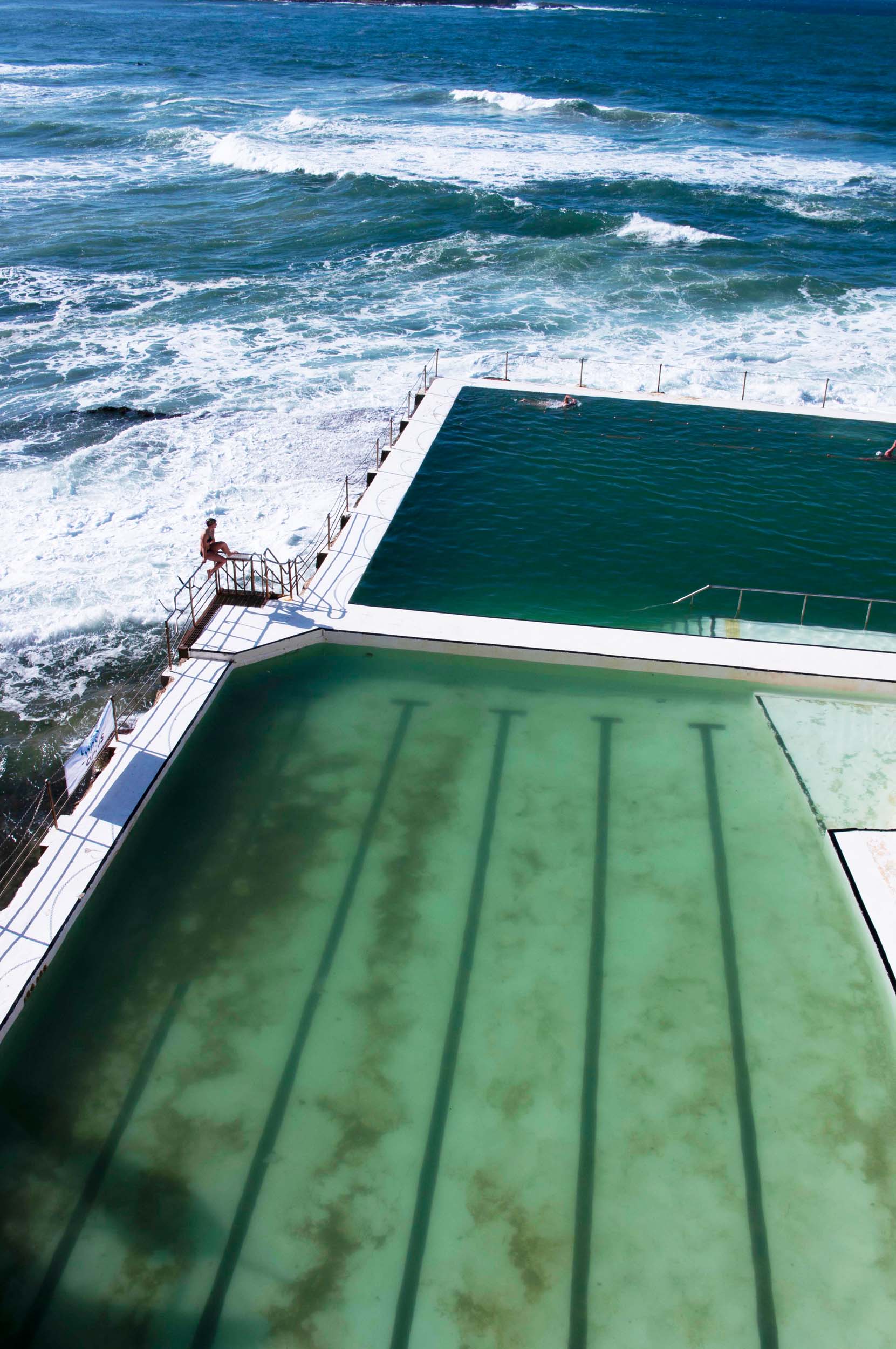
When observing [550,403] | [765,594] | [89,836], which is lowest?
[89,836]

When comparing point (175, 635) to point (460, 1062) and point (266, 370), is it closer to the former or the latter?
point (460, 1062)

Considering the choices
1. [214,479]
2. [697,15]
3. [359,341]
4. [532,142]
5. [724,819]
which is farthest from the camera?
[697,15]

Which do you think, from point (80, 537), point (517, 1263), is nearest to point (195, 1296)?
point (517, 1263)

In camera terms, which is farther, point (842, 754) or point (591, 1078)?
point (842, 754)

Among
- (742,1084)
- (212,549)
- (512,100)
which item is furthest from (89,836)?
(512,100)

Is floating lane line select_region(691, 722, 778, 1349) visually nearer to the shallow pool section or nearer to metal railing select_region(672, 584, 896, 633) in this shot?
the shallow pool section

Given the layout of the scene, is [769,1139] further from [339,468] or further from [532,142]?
[532,142]

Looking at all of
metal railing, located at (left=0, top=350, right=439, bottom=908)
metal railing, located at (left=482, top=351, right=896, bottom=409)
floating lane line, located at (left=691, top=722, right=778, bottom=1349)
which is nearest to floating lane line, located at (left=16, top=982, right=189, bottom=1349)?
metal railing, located at (left=0, top=350, right=439, bottom=908)
